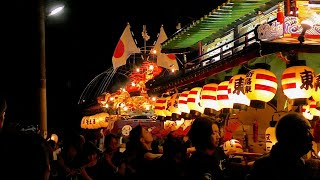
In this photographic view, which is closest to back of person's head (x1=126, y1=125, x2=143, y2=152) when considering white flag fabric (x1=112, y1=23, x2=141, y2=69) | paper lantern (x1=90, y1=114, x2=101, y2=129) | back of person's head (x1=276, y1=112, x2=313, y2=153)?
back of person's head (x1=276, y1=112, x2=313, y2=153)

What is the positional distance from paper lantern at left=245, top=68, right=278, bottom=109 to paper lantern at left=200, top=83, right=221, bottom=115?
8.42 ft

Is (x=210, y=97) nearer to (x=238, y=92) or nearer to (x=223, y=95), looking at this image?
(x=223, y=95)

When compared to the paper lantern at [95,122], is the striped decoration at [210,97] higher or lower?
higher

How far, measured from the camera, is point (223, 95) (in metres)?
11.4

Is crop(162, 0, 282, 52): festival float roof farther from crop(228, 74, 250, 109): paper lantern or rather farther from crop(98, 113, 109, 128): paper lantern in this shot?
crop(98, 113, 109, 128): paper lantern

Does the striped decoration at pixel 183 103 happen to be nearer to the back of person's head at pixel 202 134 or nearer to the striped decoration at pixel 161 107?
the striped decoration at pixel 161 107

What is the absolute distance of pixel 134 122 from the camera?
29.2 metres

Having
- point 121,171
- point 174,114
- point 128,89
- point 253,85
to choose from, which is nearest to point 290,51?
point 253,85

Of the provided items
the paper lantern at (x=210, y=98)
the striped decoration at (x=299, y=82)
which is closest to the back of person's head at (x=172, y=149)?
the striped decoration at (x=299, y=82)

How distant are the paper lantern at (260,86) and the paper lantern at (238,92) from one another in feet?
1.14

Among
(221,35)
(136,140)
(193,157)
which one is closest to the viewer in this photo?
(193,157)

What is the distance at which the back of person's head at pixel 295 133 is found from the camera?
433 cm

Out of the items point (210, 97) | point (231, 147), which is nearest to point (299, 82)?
→ point (210, 97)

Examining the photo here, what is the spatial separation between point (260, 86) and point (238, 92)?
2.74ft
